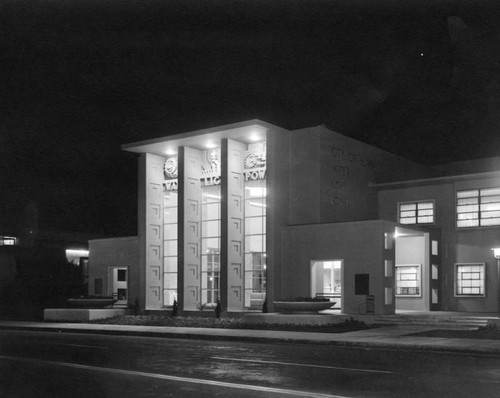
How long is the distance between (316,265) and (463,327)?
9.46 metres

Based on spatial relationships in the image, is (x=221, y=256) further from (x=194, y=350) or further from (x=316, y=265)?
(x=194, y=350)

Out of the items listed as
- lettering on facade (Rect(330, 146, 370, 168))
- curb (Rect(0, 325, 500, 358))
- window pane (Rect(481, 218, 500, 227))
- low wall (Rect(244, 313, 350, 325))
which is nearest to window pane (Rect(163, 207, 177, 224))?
lettering on facade (Rect(330, 146, 370, 168))

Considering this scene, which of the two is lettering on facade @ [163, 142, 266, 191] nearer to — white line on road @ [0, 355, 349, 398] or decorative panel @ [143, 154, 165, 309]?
decorative panel @ [143, 154, 165, 309]

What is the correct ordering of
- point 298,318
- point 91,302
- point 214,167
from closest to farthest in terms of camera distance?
point 298,318, point 91,302, point 214,167

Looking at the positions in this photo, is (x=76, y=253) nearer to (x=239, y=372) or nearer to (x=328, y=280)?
(x=328, y=280)

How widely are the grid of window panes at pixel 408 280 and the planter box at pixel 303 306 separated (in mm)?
7482

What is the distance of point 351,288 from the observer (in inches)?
1195

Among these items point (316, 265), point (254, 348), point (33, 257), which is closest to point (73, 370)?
point (254, 348)

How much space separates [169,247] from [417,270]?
14165 mm

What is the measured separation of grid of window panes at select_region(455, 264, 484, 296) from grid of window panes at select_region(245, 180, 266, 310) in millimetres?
9759

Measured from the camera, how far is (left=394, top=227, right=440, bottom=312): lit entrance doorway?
3288cm

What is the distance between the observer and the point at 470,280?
32750 mm

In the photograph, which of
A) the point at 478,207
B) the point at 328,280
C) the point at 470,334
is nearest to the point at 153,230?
the point at 328,280

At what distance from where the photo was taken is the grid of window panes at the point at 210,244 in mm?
36556
